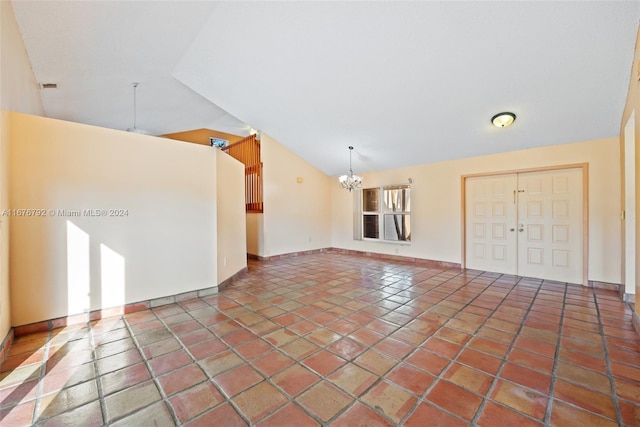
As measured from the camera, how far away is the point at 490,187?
5.33 m

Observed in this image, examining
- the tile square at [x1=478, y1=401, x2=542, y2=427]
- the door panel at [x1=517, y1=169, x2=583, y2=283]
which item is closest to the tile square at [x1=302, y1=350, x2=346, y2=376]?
the tile square at [x1=478, y1=401, x2=542, y2=427]

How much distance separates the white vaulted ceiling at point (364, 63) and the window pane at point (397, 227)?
1.92 m

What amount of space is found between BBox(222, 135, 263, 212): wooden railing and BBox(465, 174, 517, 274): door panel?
478 centimetres

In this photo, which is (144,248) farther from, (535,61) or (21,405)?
(535,61)

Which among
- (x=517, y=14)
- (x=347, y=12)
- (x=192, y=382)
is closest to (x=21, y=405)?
(x=192, y=382)

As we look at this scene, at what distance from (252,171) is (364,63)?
13.7 feet

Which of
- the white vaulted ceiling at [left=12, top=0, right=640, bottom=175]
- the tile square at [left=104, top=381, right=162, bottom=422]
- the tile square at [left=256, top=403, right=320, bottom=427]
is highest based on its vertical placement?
the white vaulted ceiling at [left=12, top=0, right=640, bottom=175]

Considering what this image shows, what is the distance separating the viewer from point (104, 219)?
314 cm

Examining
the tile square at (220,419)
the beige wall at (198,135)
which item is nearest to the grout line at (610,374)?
the tile square at (220,419)

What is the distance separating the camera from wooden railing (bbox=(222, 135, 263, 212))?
6746 mm

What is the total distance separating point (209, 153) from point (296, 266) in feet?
10.3

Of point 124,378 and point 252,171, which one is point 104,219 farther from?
point 252,171

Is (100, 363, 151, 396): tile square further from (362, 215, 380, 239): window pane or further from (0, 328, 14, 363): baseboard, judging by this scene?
(362, 215, 380, 239): window pane

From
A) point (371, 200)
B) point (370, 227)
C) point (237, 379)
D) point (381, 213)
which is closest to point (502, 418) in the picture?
point (237, 379)
